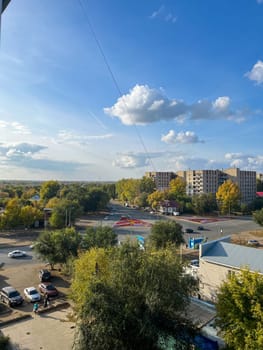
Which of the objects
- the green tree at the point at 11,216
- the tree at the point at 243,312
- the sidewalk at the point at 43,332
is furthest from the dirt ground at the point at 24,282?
the green tree at the point at 11,216

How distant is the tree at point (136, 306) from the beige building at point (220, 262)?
671 cm

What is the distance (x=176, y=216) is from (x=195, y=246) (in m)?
27.2

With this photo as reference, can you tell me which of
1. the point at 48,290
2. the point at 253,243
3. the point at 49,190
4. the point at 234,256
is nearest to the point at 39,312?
the point at 48,290

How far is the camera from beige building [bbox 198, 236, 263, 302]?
15716 mm

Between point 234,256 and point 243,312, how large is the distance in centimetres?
803

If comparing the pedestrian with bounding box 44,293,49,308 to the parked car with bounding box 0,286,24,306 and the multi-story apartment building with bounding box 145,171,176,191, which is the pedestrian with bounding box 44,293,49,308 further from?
the multi-story apartment building with bounding box 145,171,176,191

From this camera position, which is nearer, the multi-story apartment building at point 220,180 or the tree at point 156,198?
the tree at point 156,198

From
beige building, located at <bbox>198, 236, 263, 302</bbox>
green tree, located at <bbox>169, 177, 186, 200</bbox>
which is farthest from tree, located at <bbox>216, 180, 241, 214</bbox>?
beige building, located at <bbox>198, 236, 263, 302</bbox>

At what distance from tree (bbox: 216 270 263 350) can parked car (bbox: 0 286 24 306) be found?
1171cm

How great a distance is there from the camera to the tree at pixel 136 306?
28.6ft

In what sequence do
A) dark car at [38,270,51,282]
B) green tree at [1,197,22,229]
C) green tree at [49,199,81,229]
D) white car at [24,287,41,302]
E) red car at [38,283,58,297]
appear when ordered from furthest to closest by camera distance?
1. green tree at [49,199,81,229]
2. green tree at [1,197,22,229]
3. dark car at [38,270,51,282]
4. red car at [38,283,58,297]
5. white car at [24,287,41,302]

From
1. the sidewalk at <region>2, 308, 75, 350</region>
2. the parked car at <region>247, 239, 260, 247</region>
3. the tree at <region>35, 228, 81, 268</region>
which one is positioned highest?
the tree at <region>35, 228, 81, 268</region>

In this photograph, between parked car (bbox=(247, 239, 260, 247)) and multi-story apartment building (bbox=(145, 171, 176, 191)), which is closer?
parked car (bbox=(247, 239, 260, 247))

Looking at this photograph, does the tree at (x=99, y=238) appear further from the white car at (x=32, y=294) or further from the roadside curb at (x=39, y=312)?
the roadside curb at (x=39, y=312)
